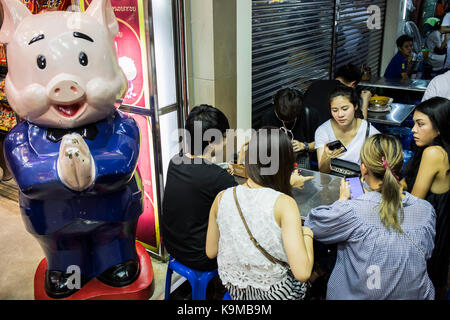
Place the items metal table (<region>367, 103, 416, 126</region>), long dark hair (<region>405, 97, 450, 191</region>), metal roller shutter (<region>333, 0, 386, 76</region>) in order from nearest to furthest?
long dark hair (<region>405, 97, 450, 191</region>)
metal table (<region>367, 103, 416, 126</region>)
metal roller shutter (<region>333, 0, 386, 76</region>)

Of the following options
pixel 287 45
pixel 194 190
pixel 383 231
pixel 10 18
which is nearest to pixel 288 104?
pixel 194 190

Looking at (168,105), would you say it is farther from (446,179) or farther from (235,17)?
(446,179)

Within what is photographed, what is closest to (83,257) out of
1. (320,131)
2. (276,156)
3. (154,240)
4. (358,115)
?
(154,240)

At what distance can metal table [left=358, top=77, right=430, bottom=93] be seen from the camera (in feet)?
19.9

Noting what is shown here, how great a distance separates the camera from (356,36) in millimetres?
7395

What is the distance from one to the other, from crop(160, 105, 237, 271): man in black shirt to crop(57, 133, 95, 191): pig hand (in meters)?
0.48

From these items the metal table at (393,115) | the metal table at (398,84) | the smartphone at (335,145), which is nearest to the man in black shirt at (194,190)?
the smartphone at (335,145)

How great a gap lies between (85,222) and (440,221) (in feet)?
7.80

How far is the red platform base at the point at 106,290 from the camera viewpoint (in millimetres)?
2881

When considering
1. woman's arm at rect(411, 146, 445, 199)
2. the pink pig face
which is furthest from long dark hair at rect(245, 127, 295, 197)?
woman's arm at rect(411, 146, 445, 199)

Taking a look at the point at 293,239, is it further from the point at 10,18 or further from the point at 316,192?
the point at 10,18

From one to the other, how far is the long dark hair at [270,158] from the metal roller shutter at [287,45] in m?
2.52

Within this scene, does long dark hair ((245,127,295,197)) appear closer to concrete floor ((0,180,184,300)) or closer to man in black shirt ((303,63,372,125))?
concrete floor ((0,180,184,300))

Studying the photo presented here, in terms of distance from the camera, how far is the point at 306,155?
3764mm
